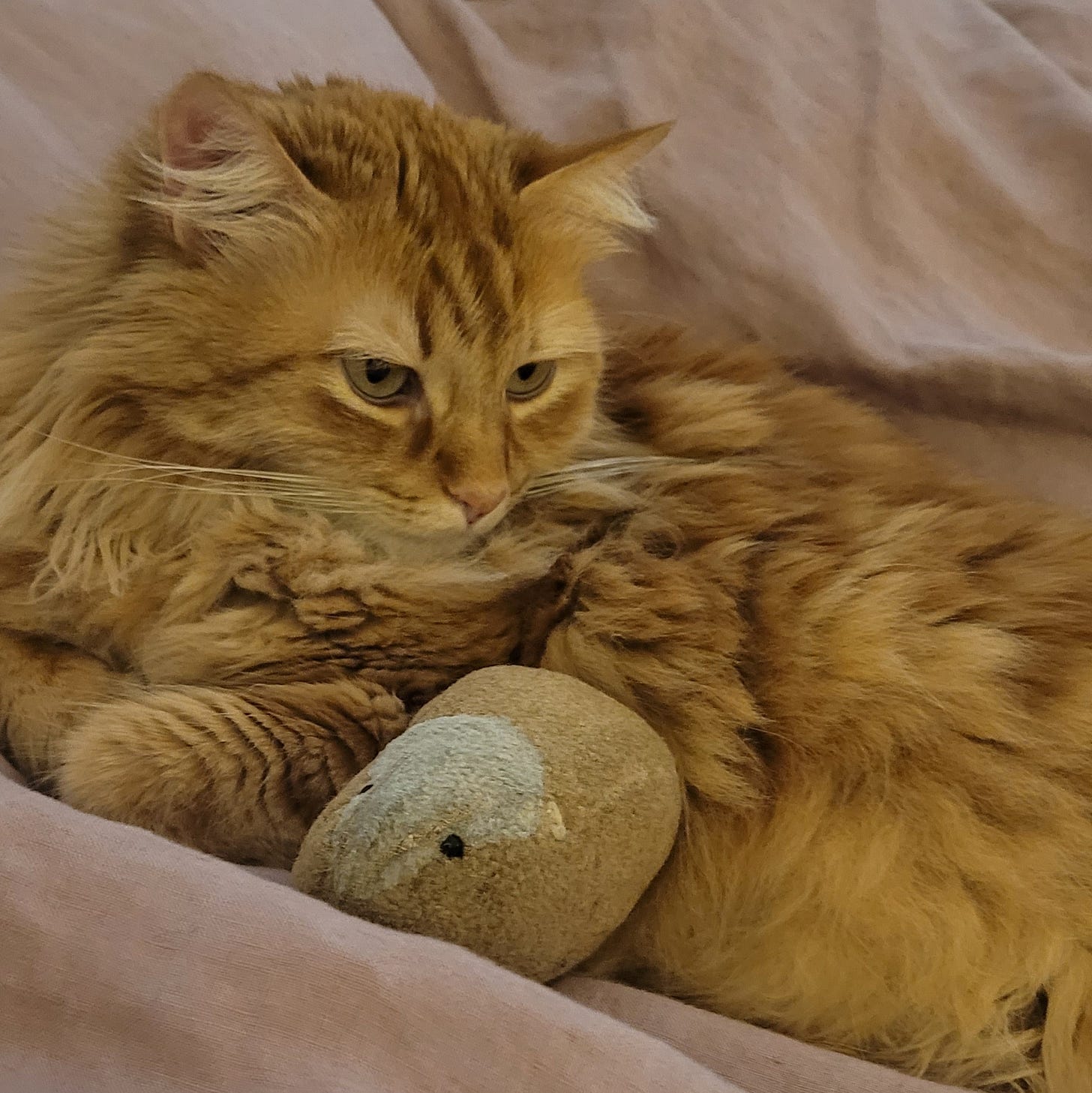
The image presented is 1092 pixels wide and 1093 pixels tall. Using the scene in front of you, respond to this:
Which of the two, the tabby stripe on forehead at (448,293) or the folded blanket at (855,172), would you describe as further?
the folded blanket at (855,172)

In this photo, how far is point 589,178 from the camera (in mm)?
1216

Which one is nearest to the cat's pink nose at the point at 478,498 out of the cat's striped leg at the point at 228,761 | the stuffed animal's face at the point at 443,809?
the cat's striped leg at the point at 228,761

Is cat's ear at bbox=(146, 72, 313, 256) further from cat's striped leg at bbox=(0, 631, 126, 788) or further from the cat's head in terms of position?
cat's striped leg at bbox=(0, 631, 126, 788)

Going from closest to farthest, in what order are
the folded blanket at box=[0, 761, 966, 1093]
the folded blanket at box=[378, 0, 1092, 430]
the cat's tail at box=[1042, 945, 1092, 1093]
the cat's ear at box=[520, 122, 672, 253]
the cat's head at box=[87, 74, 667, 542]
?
the folded blanket at box=[0, 761, 966, 1093], the cat's tail at box=[1042, 945, 1092, 1093], the cat's head at box=[87, 74, 667, 542], the cat's ear at box=[520, 122, 672, 253], the folded blanket at box=[378, 0, 1092, 430]

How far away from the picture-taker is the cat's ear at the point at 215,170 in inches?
38.9

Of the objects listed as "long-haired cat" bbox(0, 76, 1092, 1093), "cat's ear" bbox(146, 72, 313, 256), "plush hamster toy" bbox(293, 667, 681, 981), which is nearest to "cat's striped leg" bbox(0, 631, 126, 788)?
"long-haired cat" bbox(0, 76, 1092, 1093)

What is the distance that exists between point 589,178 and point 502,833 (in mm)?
770

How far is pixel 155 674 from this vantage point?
3.69ft

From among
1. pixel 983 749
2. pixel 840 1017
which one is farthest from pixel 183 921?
pixel 983 749

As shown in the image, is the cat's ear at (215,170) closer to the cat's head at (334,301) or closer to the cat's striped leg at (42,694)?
the cat's head at (334,301)

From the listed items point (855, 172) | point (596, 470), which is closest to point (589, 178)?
point (596, 470)

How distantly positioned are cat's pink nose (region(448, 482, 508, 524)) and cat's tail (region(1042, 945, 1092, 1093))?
0.70 m

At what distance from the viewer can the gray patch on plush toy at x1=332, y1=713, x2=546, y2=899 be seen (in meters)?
0.80

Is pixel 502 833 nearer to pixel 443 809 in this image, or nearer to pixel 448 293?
pixel 443 809
